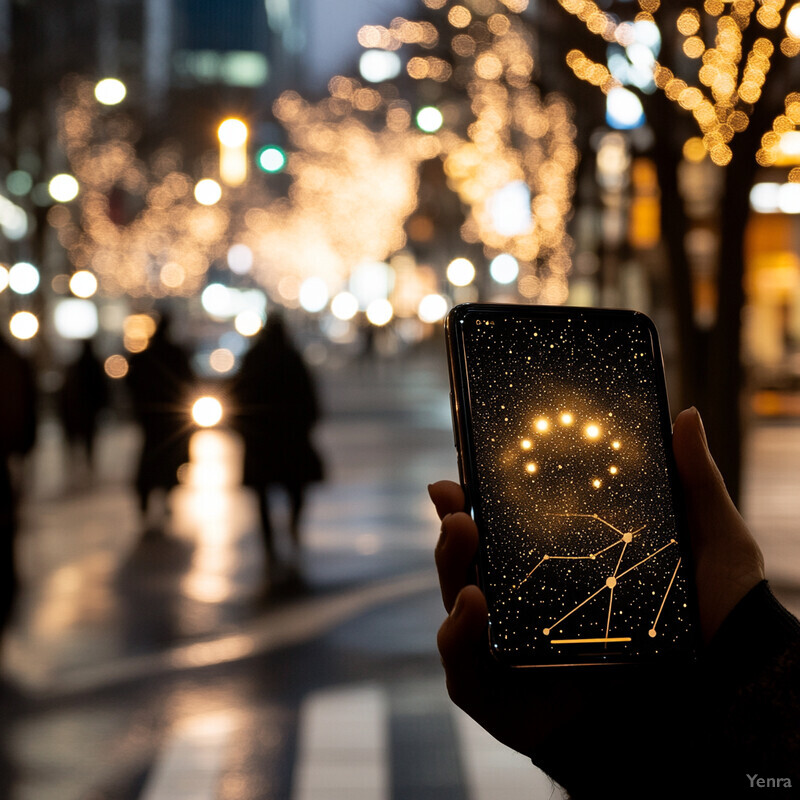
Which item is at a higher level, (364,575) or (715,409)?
(715,409)

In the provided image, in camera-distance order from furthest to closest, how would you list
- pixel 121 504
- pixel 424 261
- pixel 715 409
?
1. pixel 424 261
2. pixel 121 504
3. pixel 715 409

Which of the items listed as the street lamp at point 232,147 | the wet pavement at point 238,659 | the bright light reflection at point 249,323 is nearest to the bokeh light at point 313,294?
the bright light reflection at point 249,323

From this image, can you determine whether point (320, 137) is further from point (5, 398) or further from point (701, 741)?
point (701, 741)

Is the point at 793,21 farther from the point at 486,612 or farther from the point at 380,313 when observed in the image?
the point at 380,313

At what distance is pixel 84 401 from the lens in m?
18.0

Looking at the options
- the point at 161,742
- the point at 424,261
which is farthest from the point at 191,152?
the point at 161,742

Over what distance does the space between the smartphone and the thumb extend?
0.05 m

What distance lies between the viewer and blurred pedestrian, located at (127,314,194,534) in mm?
12648

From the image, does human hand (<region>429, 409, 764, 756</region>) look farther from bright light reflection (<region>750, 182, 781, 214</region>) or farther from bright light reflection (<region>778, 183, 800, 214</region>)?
bright light reflection (<region>778, 183, 800, 214</region>)

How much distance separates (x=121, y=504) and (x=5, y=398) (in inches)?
210

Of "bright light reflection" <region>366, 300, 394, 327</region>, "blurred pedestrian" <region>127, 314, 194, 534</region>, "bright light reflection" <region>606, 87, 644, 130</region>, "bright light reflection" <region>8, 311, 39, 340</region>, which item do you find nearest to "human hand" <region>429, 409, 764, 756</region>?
"bright light reflection" <region>606, 87, 644, 130</region>

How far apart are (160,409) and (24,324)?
17332 millimetres

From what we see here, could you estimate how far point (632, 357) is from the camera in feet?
7.18

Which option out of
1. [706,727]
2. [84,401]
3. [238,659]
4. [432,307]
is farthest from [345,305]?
[706,727]
